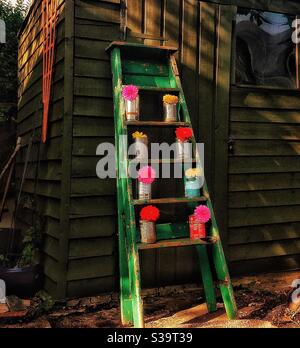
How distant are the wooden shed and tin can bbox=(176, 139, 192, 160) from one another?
0.86 metres

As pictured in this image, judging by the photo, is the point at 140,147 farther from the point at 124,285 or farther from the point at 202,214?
the point at 124,285

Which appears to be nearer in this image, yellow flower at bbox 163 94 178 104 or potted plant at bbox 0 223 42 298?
yellow flower at bbox 163 94 178 104

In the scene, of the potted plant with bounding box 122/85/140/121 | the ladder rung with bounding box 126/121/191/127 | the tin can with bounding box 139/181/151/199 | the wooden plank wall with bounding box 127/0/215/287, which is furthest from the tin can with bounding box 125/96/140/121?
the wooden plank wall with bounding box 127/0/215/287

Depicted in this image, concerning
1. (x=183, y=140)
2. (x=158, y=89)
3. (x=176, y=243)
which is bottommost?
(x=176, y=243)

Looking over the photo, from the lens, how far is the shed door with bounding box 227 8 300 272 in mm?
4629

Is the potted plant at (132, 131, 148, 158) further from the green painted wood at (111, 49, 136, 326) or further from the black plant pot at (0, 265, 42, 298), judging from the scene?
the black plant pot at (0, 265, 42, 298)

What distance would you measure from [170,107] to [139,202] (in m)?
1.00

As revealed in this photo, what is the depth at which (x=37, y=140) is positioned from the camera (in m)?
5.18

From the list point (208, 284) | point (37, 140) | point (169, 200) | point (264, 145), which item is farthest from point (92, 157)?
point (264, 145)

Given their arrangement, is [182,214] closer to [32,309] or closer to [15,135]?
[32,309]

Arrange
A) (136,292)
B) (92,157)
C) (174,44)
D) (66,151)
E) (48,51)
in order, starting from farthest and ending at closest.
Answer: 1. (48,51)
2. (174,44)
3. (92,157)
4. (66,151)
5. (136,292)

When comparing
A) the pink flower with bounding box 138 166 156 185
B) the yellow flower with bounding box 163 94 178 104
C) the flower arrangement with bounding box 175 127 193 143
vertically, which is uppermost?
the yellow flower with bounding box 163 94 178 104

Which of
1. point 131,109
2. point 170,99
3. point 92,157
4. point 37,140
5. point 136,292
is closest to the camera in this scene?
point 136,292

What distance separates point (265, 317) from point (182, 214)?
4.34ft
